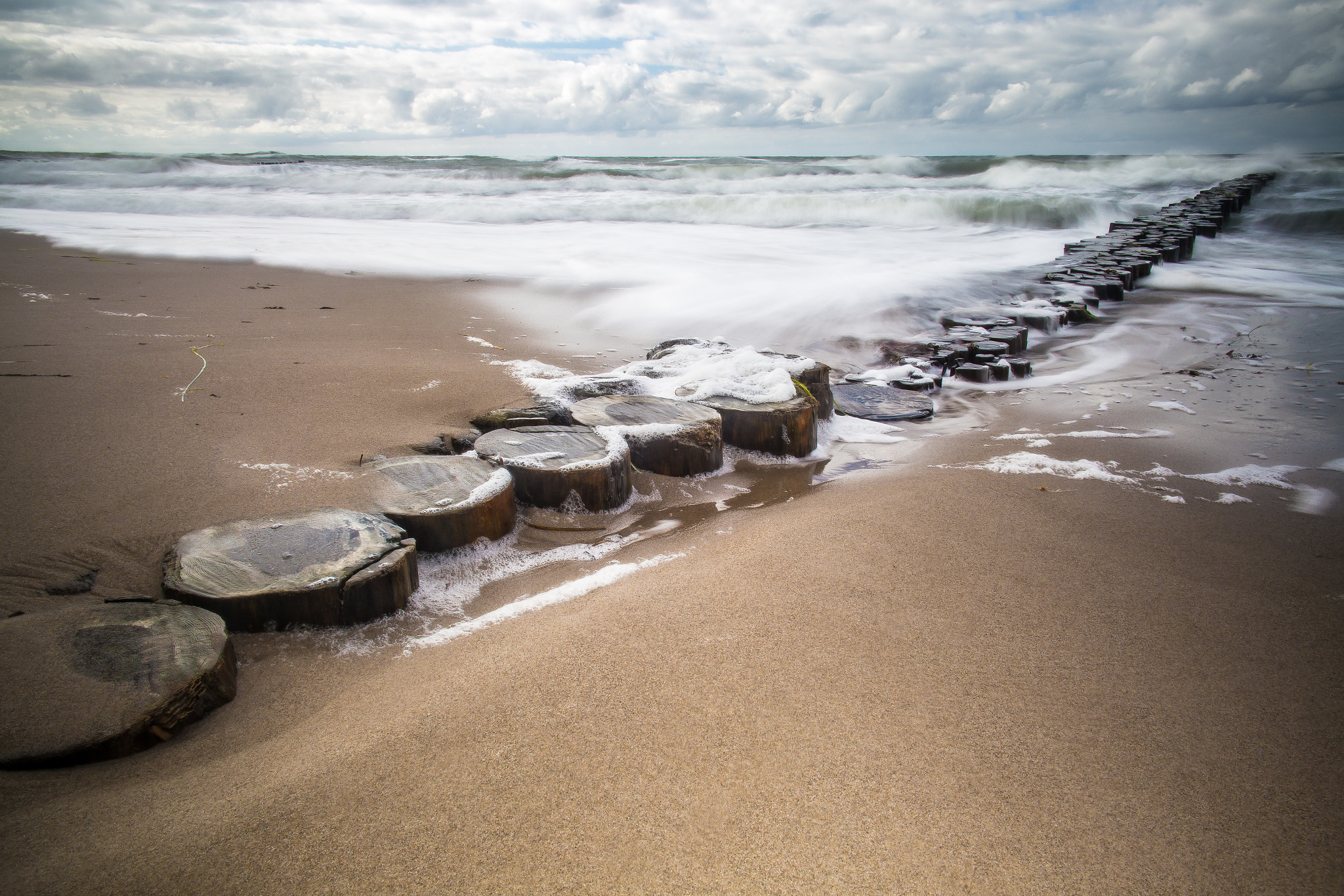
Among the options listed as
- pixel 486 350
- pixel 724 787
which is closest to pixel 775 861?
pixel 724 787

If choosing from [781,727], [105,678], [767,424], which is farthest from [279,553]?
[767,424]

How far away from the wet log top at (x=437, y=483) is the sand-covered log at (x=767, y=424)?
111 centimetres

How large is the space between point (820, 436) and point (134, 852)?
9.56 feet

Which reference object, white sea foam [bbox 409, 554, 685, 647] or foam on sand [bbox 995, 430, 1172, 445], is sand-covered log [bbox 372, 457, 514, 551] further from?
foam on sand [bbox 995, 430, 1172, 445]

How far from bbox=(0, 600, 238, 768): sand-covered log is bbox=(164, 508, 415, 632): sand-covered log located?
0.11 meters

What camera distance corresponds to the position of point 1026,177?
2616cm

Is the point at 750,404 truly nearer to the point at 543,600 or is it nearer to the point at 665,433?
the point at 665,433

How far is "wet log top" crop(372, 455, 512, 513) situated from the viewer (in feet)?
6.88

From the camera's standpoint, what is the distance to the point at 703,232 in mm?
12500

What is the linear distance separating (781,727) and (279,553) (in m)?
1.24

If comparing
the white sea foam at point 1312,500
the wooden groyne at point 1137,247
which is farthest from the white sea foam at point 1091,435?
the wooden groyne at point 1137,247

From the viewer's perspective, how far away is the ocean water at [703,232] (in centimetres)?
662

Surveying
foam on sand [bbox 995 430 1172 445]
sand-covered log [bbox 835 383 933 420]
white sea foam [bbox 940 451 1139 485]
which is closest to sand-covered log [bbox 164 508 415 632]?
white sea foam [bbox 940 451 1139 485]

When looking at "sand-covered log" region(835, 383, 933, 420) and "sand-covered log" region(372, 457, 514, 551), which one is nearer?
"sand-covered log" region(372, 457, 514, 551)
